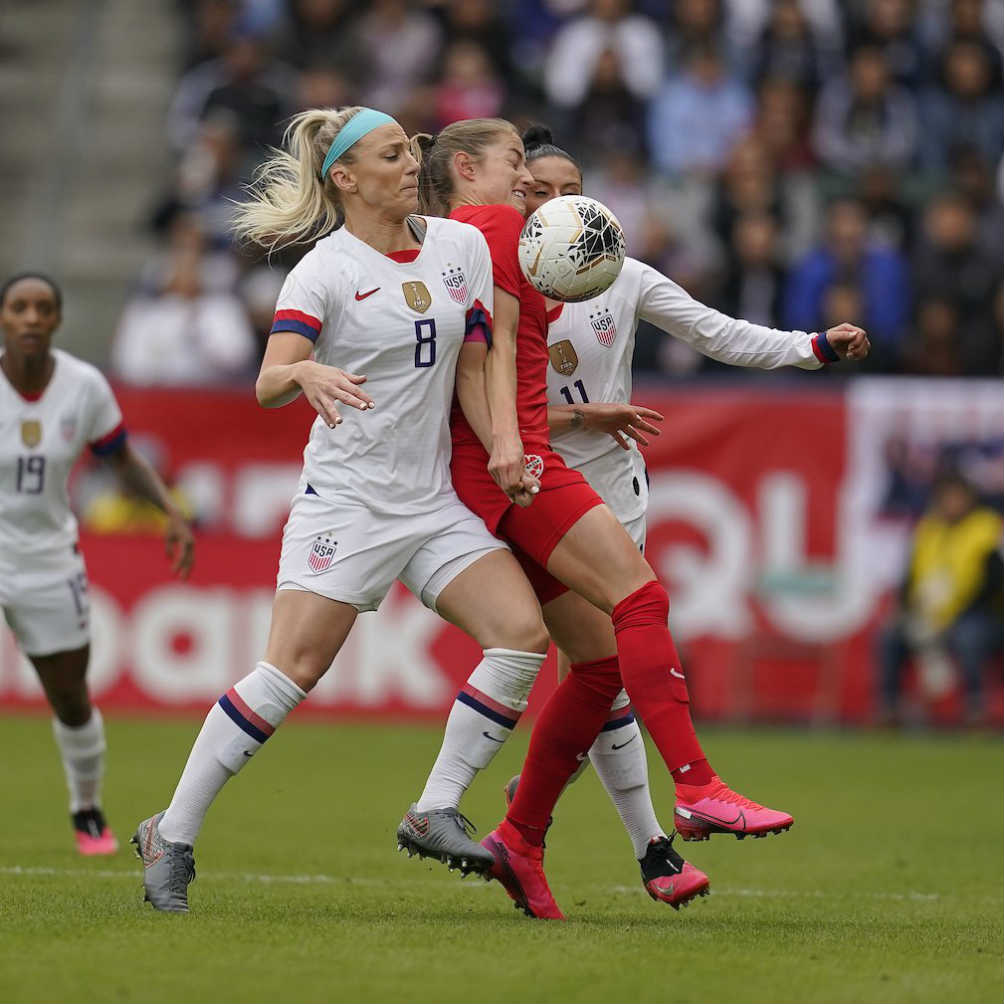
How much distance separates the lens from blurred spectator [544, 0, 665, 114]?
1762 centimetres

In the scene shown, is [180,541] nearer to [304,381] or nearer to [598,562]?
[598,562]

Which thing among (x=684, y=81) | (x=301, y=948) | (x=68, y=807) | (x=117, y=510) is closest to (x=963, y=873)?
(x=301, y=948)

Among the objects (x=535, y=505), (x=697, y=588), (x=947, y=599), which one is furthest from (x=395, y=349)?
(x=947, y=599)

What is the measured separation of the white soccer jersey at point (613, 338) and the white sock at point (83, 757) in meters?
2.90

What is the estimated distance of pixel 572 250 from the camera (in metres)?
6.27

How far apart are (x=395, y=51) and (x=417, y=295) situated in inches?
478

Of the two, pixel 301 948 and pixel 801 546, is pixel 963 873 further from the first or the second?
pixel 801 546

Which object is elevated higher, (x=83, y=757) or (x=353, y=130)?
(x=353, y=130)

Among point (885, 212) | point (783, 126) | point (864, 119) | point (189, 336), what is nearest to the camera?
point (189, 336)

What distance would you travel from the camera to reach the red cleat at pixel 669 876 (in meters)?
6.53

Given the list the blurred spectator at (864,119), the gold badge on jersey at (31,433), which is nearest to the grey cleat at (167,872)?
the gold badge on jersey at (31,433)

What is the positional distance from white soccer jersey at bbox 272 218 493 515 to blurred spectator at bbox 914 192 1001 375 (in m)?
9.58

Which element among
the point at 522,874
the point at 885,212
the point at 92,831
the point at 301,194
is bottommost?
the point at 92,831

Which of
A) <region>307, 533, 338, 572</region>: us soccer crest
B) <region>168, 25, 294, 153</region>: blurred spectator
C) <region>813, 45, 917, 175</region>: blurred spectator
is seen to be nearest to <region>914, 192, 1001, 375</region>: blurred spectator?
<region>813, 45, 917, 175</region>: blurred spectator
